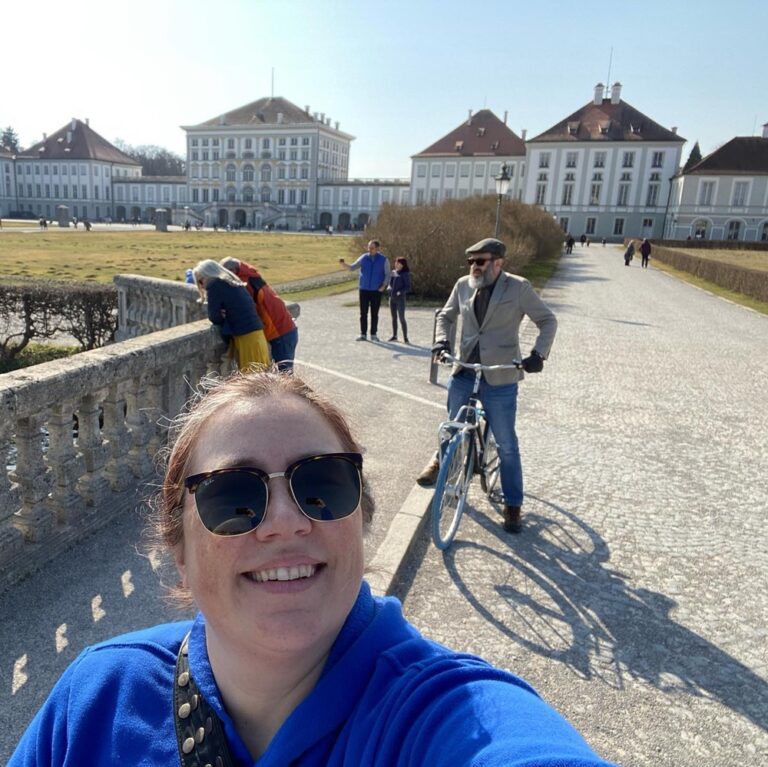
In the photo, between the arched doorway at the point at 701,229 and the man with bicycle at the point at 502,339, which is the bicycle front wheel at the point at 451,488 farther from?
the arched doorway at the point at 701,229

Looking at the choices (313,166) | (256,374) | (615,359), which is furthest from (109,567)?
(313,166)

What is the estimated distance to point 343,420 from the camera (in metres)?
1.44

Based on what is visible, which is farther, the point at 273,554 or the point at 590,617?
the point at 590,617

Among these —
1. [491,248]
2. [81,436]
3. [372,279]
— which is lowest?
[81,436]

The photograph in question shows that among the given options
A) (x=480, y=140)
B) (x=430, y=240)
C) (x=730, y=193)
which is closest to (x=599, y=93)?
(x=480, y=140)

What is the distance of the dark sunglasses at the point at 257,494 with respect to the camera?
1.24m

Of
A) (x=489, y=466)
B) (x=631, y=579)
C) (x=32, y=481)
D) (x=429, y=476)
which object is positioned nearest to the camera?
(x=32, y=481)

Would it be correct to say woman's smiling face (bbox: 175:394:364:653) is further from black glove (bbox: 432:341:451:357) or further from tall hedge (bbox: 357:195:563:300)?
tall hedge (bbox: 357:195:563:300)

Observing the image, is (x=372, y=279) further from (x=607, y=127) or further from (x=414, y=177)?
(x=414, y=177)

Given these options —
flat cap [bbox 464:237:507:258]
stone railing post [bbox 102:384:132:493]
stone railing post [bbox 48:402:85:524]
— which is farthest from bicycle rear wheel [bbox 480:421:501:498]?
stone railing post [bbox 48:402:85:524]

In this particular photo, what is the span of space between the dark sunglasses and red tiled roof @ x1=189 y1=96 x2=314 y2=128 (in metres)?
118

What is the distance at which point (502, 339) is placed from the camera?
4480 millimetres

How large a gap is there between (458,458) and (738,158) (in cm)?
8414

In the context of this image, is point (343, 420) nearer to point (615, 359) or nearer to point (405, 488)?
point (405, 488)
